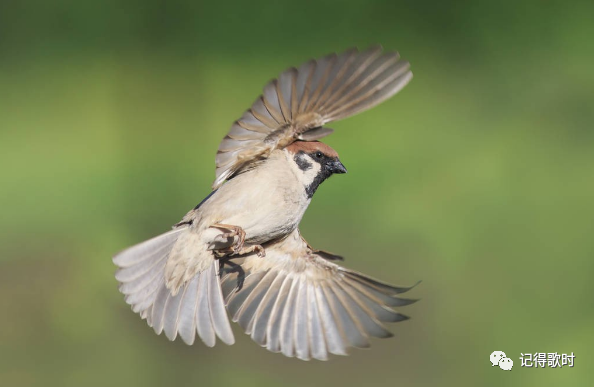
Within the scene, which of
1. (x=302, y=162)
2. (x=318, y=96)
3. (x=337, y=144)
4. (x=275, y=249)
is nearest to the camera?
(x=318, y=96)

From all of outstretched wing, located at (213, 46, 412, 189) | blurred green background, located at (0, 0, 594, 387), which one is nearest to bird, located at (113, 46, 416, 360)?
outstretched wing, located at (213, 46, 412, 189)

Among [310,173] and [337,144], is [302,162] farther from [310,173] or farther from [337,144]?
[337,144]

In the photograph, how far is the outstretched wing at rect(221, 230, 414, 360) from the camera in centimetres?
163

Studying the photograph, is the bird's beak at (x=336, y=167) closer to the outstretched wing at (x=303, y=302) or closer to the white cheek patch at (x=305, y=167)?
the white cheek patch at (x=305, y=167)

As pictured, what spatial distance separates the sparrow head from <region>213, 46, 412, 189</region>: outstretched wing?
0.20 ft

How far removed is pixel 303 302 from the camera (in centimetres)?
171

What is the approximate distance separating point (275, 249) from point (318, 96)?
0.42m

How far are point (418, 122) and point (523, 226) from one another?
1.94ft

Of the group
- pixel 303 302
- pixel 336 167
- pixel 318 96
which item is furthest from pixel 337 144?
pixel 318 96

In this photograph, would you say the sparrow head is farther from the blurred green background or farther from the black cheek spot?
the blurred green background

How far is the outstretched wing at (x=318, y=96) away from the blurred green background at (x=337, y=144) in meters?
1.30

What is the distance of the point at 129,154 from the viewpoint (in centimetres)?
294

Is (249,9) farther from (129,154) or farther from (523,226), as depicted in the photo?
(523,226)

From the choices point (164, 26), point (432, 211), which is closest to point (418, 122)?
point (432, 211)
